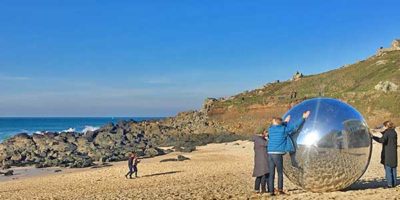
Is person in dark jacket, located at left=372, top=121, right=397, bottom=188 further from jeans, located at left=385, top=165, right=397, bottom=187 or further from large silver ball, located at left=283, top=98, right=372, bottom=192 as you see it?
large silver ball, located at left=283, top=98, right=372, bottom=192

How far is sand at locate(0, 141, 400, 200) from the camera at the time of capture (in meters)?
13.2

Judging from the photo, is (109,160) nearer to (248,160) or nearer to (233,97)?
(248,160)

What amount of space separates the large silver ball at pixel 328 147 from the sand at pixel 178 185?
17.8 inches

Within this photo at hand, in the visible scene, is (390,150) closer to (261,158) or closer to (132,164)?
(261,158)

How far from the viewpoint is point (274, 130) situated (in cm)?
1187

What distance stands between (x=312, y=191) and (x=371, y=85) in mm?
61723

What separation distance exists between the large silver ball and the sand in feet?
1.48

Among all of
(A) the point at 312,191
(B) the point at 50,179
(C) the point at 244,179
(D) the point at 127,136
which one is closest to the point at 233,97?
(D) the point at 127,136

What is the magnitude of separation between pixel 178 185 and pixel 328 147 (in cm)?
846

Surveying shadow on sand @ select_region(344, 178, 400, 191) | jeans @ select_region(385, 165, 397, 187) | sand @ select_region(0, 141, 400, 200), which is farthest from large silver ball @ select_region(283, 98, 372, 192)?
jeans @ select_region(385, 165, 397, 187)

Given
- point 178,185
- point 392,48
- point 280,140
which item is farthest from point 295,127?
point 392,48

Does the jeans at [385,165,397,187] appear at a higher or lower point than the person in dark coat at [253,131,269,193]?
lower

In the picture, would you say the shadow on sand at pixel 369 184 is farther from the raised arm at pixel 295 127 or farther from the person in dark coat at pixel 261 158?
the raised arm at pixel 295 127

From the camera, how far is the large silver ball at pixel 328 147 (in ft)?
37.7
